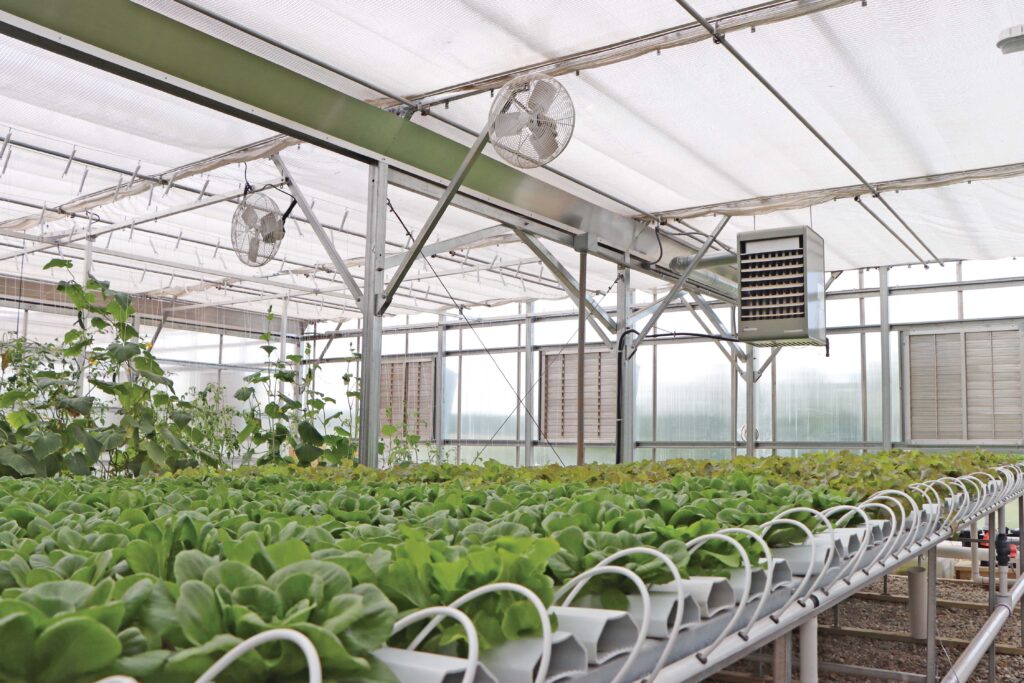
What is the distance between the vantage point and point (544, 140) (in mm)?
3447

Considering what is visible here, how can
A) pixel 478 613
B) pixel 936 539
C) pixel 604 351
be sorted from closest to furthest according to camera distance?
1. pixel 478 613
2. pixel 936 539
3. pixel 604 351

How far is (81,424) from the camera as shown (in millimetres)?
4055

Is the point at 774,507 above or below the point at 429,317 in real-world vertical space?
below

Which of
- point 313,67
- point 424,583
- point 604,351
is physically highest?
point 313,67

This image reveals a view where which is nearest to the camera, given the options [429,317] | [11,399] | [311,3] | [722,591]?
[722,591]

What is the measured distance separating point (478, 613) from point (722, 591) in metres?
0.39

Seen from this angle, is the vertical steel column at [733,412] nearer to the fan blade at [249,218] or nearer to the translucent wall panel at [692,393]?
the translucent wall panel at [692,393]

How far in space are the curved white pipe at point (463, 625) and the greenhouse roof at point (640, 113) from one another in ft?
10.3

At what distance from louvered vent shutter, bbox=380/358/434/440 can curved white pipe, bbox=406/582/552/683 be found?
11868 millimetres

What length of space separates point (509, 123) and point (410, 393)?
32.6 ft

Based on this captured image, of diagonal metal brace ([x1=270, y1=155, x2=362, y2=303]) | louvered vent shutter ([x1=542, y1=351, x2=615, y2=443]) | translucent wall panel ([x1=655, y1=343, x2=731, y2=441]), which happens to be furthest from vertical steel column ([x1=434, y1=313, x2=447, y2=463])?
diagonal metal brace ([x1=270, y1=155, x2=362, y2=303])

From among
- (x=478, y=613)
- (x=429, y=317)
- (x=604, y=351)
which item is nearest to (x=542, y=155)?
(x=478, y=613)

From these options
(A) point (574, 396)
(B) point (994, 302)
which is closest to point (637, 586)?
(B) point (994, 302)

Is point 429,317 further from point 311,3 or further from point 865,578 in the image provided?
point 865,578
